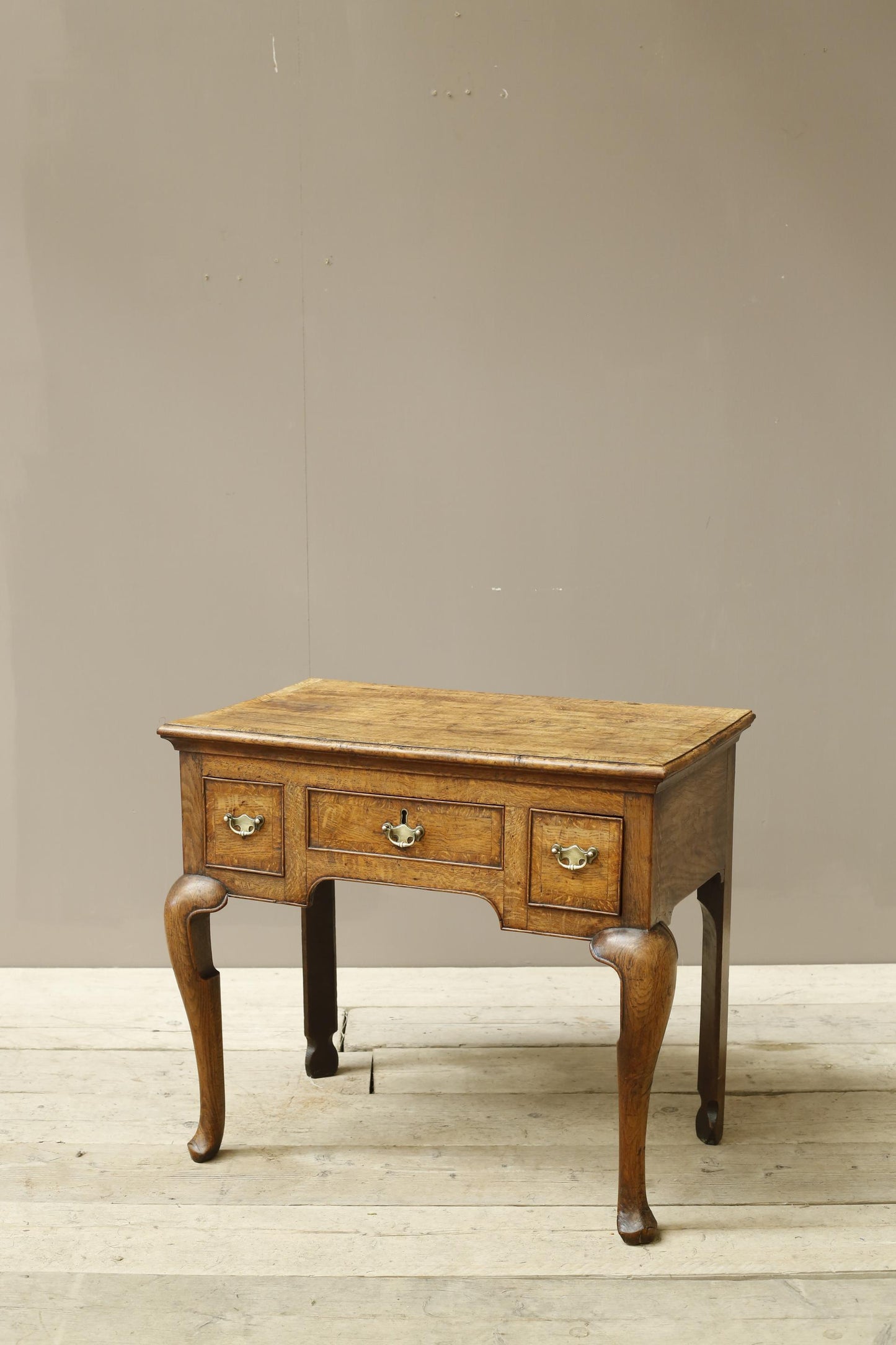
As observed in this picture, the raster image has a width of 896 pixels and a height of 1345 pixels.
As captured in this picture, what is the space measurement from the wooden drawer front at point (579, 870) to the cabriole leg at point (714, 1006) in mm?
401

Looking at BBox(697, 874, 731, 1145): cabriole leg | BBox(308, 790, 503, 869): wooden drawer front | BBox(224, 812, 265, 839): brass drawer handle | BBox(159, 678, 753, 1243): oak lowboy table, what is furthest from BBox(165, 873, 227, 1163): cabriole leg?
BBox(697, 874, 731, 1145): cabriole leg

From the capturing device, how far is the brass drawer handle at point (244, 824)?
2.24 metres

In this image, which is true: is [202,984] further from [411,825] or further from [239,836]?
[411,825]

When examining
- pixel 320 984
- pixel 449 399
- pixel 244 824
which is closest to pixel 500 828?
pixel 244 824

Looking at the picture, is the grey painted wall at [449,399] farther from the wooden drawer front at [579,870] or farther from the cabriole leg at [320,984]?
the wooden drawer front at [579,870]

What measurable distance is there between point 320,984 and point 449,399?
54.5 inches

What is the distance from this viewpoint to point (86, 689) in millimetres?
3246

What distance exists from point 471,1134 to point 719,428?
1692 mm

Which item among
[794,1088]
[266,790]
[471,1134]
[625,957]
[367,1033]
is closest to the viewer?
[625,957]

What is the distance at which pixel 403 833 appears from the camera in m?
2.15

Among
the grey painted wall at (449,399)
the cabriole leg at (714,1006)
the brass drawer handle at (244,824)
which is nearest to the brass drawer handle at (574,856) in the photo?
the cabriole leg at (714,1006)

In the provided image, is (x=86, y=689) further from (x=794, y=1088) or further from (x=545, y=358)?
(x=794, y=1088)

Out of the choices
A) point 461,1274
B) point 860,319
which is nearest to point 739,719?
point 461,1274

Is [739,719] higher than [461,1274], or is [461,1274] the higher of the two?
[739,719]
